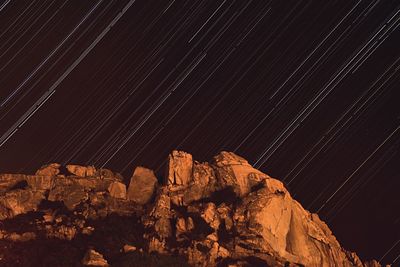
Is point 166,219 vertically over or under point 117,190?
over

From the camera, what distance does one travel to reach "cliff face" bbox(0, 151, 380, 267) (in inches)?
4035

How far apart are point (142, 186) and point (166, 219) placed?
17.6 meters

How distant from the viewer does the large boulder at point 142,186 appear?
127000mm

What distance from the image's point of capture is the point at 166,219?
112 meters

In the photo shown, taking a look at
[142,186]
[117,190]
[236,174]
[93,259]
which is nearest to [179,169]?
[142,186]

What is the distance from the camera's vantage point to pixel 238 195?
12506 centimetres

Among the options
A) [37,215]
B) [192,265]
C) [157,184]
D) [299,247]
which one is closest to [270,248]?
[299,247]

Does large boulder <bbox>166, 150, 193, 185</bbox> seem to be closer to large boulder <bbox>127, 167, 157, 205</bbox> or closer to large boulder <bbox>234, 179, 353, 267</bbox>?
large boulder <bbox>127, 167, 157, 205</bbox>

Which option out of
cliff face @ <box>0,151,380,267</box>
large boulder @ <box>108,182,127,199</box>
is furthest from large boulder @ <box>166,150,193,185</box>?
large boulder @ <box>108,182,127,199</box>

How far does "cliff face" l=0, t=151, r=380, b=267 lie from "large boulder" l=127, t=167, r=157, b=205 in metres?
0.18

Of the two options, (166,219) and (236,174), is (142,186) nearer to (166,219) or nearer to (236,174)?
(236,174)

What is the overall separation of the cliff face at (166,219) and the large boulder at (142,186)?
0.18 m

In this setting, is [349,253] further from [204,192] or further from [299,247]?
[204,192]

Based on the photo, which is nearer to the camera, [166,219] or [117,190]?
[166,219]
